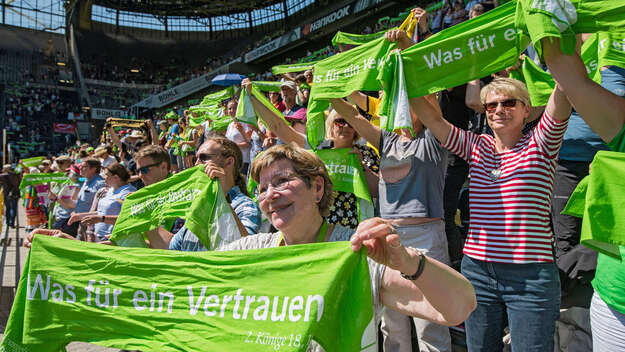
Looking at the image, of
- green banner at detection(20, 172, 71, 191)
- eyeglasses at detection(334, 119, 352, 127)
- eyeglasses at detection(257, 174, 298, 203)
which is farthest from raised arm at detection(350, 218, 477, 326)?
green banner at detection(20, 172, 71, 191)

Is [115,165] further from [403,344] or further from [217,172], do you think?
[403,344]

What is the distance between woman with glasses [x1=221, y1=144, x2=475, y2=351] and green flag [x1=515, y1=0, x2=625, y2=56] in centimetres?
100

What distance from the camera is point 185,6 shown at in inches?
1613

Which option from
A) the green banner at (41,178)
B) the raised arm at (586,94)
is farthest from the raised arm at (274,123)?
the green banner at (41,178)

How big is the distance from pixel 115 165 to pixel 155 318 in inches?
135

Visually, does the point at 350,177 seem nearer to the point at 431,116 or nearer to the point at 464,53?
the point at 431,116

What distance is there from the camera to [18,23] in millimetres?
46594

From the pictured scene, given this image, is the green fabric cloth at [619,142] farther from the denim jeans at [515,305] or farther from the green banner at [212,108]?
the green banner at [212,108]

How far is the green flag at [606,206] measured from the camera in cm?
168

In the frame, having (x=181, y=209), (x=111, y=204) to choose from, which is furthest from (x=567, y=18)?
(x=111, y=204)

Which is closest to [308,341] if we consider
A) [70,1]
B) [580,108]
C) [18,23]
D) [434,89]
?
[580,108]

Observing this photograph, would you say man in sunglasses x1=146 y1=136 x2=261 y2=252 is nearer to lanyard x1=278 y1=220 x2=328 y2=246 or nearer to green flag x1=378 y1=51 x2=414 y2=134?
lanyard x1=278 y1=220 x2=328 y2=246

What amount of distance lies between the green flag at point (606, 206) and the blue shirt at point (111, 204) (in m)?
4.26

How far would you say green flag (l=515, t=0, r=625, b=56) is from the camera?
6.02 feet
